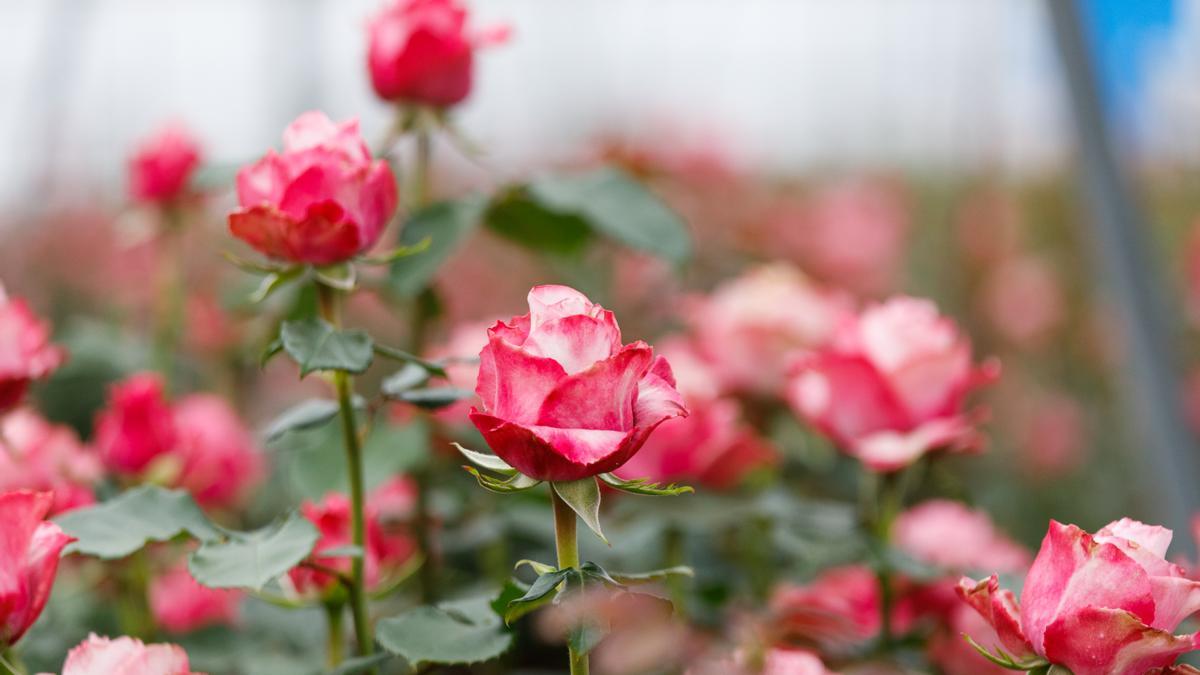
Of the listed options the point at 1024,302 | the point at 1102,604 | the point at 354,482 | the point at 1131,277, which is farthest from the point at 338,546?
the point at 1024,302

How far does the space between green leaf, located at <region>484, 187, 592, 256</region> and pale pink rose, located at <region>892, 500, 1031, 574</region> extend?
246 millimetres

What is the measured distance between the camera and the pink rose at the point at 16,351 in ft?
1.44

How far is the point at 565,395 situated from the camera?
0.95ft

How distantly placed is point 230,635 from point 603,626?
285 millimetres

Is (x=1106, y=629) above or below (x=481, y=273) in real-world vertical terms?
above

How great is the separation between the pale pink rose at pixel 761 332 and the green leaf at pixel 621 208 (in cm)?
14

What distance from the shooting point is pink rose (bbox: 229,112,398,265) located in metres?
0.36

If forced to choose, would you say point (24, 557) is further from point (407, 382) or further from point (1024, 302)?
point (1024, 302)

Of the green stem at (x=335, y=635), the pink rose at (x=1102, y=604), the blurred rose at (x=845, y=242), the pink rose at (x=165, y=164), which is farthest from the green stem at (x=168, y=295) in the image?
the blurred rose at (x=845, y=242)

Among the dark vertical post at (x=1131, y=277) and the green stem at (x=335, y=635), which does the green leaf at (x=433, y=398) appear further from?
the dark vertical post at (x=1131, y=277)

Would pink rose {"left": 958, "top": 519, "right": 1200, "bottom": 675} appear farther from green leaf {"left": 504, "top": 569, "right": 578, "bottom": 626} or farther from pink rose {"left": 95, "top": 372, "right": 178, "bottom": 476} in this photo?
pink rose {"left": 95, "top": 372, "right": 178, "bottom": 476}

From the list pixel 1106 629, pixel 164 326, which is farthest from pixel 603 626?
pixel 164 326

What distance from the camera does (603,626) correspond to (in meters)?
0.30

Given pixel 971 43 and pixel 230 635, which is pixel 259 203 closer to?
pixel 230 635
